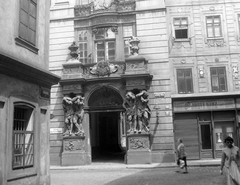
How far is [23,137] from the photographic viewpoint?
961 cm

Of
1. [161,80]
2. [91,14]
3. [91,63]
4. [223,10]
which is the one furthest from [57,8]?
[223,10]

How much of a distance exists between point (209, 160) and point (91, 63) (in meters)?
9.99

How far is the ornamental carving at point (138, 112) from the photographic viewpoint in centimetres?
1781

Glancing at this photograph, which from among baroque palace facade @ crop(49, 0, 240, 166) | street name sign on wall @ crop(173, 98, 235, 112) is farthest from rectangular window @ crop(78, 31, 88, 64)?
street name sign on wall @ crop(173, 98, 235, 112)

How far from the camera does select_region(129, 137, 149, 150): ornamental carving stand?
58.2 ft

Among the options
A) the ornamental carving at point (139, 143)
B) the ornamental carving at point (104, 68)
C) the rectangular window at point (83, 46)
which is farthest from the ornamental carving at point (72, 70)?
the ornamental carving at point (139, 143)

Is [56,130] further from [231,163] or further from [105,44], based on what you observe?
[231,163]

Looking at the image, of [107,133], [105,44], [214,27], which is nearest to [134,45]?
[105,44]

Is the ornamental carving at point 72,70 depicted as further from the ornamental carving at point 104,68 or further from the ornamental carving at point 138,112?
the ornamental carving at point 138,112

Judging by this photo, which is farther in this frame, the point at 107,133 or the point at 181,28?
the point at 107,133

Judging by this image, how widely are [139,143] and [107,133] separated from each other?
36.5 ft

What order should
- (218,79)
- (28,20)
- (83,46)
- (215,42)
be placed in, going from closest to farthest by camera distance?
(28,20) → (218,79) → (215,42) → (83,46)

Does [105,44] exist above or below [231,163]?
above

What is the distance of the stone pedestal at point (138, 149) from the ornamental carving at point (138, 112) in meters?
0.39
